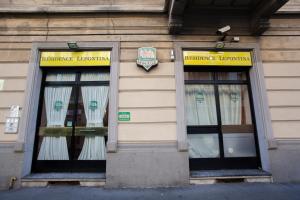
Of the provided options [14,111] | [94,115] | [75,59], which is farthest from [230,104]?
[14,111]

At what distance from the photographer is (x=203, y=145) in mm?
5422

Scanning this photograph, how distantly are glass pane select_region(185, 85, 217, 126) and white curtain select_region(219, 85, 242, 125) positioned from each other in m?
0.27

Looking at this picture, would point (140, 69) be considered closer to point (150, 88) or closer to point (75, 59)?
point (150, 88)

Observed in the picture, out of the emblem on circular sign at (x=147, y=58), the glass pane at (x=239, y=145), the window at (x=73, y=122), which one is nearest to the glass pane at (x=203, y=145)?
the glass pane at (x=239, y=145)

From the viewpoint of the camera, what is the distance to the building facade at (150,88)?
4.95 m

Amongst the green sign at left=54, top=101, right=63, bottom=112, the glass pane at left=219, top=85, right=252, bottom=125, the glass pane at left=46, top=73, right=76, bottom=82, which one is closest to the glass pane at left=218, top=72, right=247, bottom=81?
the glass pane at left=219, top=85, right=252, bottom=125

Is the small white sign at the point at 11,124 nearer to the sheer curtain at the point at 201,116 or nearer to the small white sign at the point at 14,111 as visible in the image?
the small white sign at the point at 14,111

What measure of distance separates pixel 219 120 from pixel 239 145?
88cm

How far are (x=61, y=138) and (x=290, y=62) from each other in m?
6.80

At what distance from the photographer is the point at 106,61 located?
214 inches

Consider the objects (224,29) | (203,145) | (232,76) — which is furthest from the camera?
(232,76)

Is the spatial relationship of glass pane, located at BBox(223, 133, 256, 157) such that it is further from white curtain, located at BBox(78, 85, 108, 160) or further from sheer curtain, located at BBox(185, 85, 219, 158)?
white curtain, located at BBox(78, 85, 108, 160)

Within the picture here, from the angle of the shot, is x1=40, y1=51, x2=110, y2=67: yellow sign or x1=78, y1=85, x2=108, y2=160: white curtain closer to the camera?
x1=78, y1=85, x2=108, y2=160: white curtain

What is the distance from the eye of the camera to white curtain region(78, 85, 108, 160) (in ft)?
17.4
